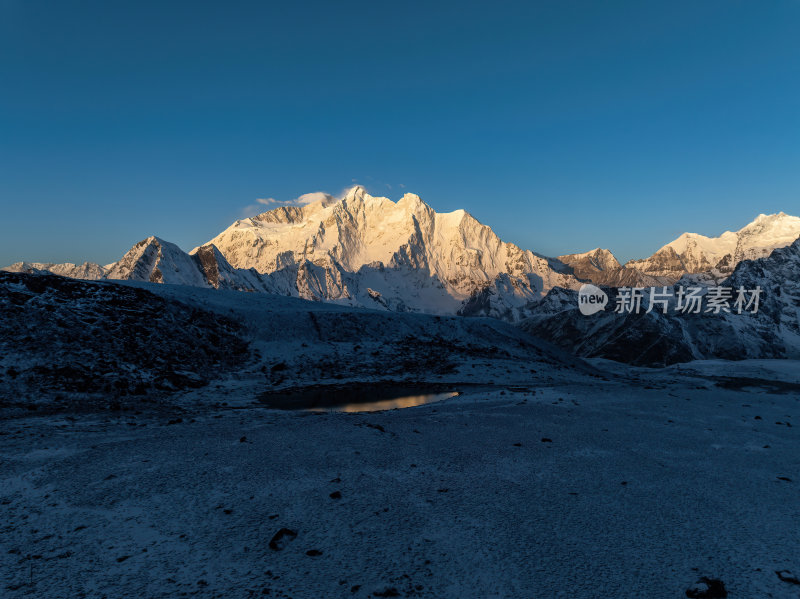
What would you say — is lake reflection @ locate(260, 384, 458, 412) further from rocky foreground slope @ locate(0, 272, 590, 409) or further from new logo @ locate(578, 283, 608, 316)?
new logo @ locate(578, 283, 608, 316)

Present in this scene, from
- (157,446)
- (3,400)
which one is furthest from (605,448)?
(3,400)

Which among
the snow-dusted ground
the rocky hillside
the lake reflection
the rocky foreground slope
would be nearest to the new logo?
the rocky foreground slope

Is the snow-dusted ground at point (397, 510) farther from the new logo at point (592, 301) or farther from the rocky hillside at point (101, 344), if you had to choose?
the new logo at point (592, 301)

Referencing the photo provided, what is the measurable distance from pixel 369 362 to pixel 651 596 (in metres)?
27.8

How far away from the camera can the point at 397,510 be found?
757 centimetres

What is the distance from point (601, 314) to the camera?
505 ft

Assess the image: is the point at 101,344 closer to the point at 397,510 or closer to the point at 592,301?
the point at 397,510

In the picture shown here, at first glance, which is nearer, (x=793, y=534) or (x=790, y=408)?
(x=793, y=534)

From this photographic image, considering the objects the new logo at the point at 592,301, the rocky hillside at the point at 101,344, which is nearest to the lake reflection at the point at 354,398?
the rocky hillside at the point at 101,344

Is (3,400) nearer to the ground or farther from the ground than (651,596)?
nearer to the ground

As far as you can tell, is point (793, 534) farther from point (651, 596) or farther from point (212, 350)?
point (212, 350)

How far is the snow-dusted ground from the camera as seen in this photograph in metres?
5.60

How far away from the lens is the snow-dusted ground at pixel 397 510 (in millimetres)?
5598

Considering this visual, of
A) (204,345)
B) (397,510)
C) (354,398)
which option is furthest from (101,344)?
(397,510)
